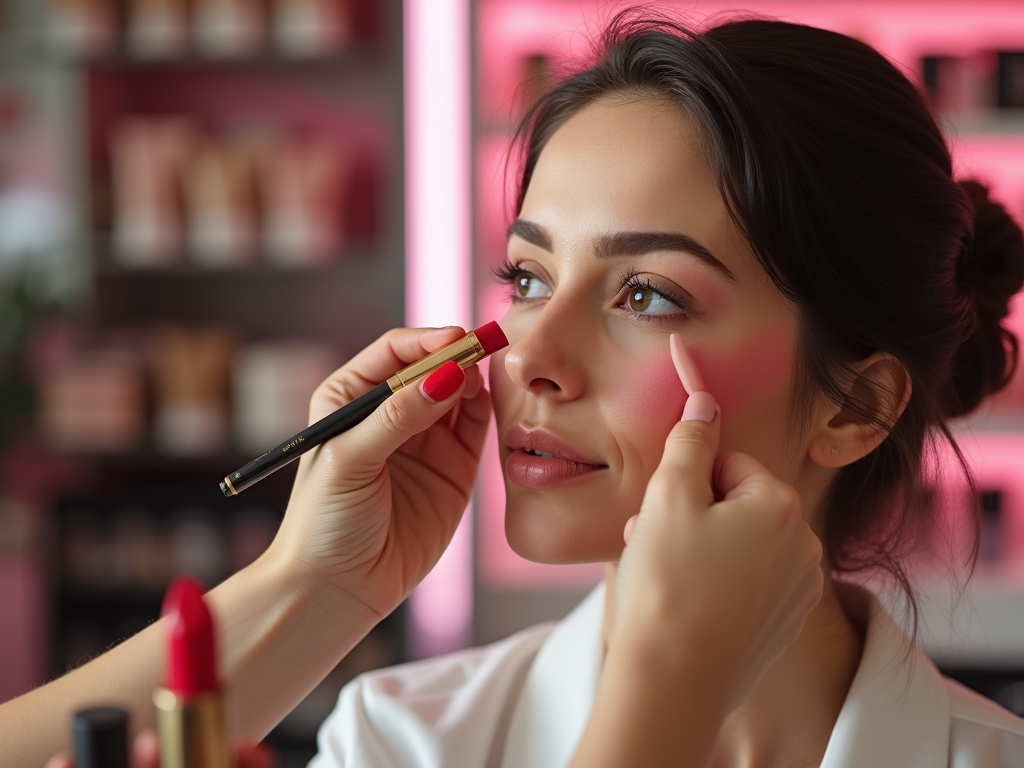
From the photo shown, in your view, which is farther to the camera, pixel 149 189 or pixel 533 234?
pixel 149 189

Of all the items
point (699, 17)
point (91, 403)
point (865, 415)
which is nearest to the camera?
point (865, 415)

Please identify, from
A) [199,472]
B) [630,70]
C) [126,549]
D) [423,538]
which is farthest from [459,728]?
[199,472]

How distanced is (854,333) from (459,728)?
54 cm

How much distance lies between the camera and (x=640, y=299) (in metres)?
0.93

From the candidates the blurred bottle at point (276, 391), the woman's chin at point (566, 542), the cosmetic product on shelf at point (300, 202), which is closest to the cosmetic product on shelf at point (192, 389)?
the blurred bottle at point (276, 391)

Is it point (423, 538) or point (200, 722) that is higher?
point (200, 722)

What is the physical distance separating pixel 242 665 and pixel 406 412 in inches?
10.5

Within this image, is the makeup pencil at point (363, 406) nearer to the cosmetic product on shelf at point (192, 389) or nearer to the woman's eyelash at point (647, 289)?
the woman's eyelash at point (647, 289)

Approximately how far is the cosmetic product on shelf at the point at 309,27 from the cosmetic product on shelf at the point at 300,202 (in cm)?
24

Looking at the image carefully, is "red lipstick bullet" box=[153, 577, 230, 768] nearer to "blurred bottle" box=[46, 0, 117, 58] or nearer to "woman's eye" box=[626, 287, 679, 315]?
"woman's eye" box=[626, 287, 679, 315]

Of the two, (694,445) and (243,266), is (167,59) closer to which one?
(243,266)

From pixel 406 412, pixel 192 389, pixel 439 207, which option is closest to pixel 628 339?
pixel 406 412

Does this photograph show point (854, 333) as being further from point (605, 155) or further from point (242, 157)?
point (242, 157)

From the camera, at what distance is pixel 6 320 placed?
246 centimetres
